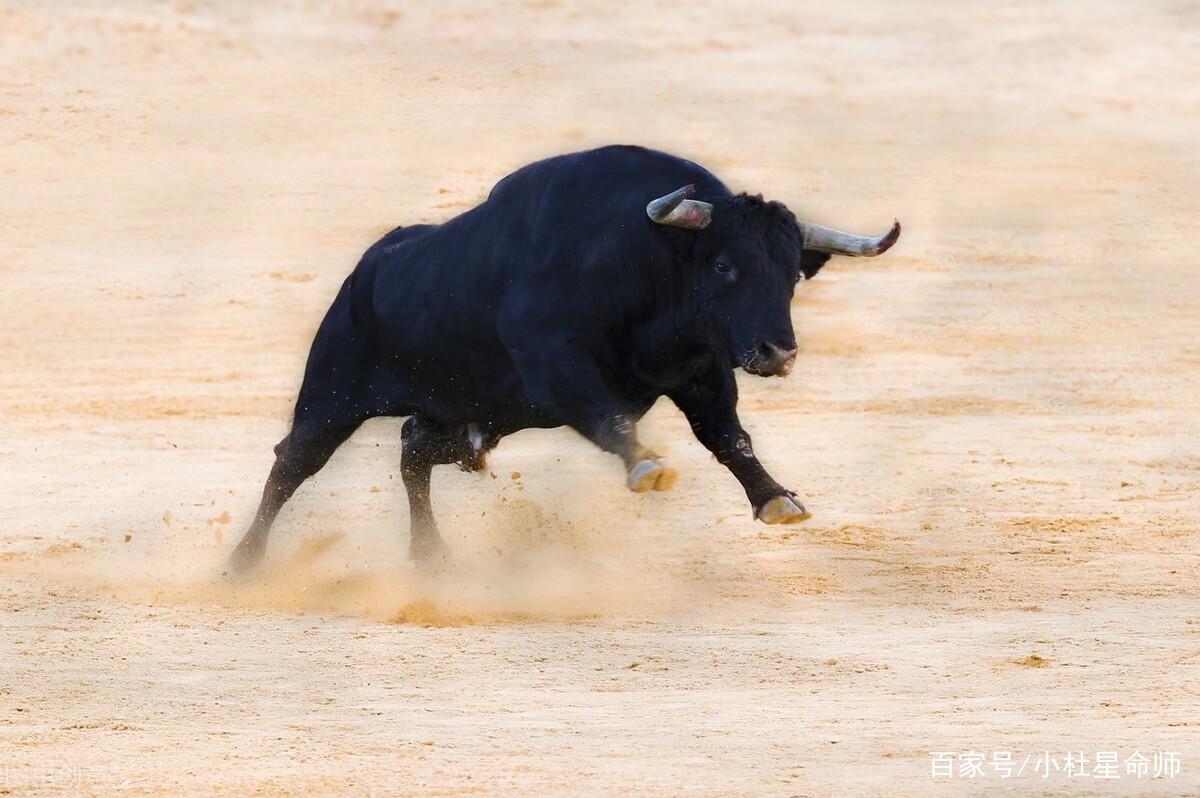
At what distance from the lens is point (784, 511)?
826cm

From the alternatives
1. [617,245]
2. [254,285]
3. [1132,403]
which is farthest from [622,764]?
[254,285]

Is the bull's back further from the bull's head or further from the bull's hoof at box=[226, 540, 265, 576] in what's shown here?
the bull's hoof at box=[226, 540, 265, 576]

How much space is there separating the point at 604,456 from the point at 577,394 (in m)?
4.74

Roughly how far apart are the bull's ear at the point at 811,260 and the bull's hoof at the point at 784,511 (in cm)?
103

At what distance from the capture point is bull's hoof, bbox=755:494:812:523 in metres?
8.25

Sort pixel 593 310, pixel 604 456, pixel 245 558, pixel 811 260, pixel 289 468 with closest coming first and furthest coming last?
1. pixel 593 310
2. pixel 811 260
3. pixel 245 558
4. pixel 289 468
5. pixel 604 456

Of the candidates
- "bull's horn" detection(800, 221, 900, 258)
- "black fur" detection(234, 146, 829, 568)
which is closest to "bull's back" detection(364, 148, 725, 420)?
"black fur" detection(234, 146, 829, 568)

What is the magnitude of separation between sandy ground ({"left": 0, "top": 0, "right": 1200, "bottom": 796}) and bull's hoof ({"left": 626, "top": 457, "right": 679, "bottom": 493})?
0.70 m

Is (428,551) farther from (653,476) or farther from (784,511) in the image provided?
(653,476)

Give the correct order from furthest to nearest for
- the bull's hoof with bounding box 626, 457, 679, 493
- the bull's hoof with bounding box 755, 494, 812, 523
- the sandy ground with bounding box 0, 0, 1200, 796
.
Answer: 1. the bull's hoof with bounding box 755, 494, 812, 523
2. the bull's hoof with bounding box 626, 457, 679, 493
3. the sandy ground with bounding box 0, 0, 1200, 796

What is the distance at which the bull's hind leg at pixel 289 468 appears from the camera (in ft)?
33.0

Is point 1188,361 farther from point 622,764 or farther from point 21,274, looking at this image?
point 622,764

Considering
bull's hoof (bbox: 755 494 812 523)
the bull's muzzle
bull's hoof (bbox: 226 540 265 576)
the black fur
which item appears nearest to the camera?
the bull's muzzle

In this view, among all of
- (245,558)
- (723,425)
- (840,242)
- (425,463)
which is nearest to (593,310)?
(723,425)
